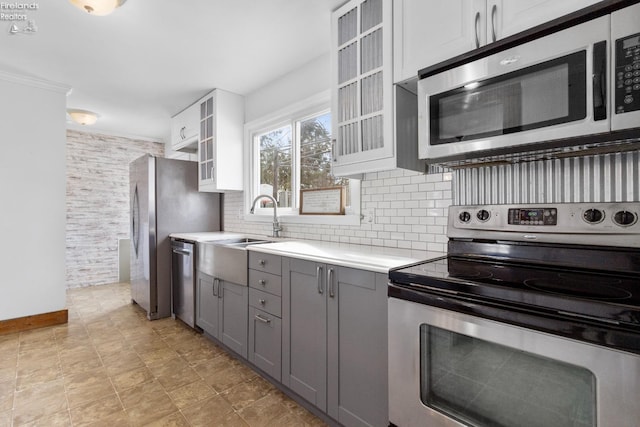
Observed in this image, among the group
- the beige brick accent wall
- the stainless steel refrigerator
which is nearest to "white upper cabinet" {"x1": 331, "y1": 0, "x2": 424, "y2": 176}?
the stainless steel refrigerator

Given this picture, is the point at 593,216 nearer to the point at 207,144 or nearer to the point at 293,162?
the point at 293,162

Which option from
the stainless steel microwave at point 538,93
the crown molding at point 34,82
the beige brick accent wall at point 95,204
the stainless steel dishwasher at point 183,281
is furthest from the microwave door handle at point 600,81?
the beige brick accent wall at point 95,204

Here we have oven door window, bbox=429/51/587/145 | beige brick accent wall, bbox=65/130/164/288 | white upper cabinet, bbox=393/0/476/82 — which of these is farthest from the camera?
beige brick accent wall, bbox=65/130/164/288

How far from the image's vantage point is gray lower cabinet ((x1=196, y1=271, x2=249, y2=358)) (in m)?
2.34

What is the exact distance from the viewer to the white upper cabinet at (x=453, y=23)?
1172 millimetres

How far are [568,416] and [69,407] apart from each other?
98.9 inches

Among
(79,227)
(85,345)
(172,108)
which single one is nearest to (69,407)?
(85,345)

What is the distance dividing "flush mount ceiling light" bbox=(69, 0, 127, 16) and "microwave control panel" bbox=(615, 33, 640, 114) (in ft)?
8.05

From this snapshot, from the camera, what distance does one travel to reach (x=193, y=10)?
6.75 feet

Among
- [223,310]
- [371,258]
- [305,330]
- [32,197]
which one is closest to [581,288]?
[371,258]

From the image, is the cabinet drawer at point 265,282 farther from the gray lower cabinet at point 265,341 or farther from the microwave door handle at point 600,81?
the microwave door handle at point 600,81

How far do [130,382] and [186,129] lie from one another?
2.91 m

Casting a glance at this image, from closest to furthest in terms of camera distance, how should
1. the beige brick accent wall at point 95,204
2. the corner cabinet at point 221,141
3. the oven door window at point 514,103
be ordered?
the oven door window at point 514,103
the corner cabinet at point 221,141
the beige brick accent wall at point 95,204

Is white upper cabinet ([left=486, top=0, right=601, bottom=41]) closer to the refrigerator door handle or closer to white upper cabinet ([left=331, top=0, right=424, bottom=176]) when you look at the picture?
white upper cabinet ([left=331, top=0, right=424, bottom=176])
